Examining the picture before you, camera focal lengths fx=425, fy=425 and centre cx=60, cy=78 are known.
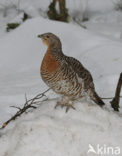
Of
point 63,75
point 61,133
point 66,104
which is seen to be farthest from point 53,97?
point 61,133

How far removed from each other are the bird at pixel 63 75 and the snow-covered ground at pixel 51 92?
130 mm

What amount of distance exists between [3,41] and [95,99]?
302 centimetres

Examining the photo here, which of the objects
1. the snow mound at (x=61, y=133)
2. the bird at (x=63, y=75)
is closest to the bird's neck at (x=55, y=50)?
the bird at (x=63, y=75)

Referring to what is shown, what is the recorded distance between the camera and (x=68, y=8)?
25.5ft

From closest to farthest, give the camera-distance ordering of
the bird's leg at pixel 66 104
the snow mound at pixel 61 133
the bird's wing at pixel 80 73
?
the snow mound at pixel 61 133
the bird's leg at pixel 66 104
the bird's wing at pixel 80 73

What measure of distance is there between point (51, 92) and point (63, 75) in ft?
3.94

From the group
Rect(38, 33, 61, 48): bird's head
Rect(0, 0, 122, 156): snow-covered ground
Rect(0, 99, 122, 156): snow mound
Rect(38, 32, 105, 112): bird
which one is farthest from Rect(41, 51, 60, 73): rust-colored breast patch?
Rect(0, 99, 122, 156): snow mound

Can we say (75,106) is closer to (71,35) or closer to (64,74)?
(64,74)

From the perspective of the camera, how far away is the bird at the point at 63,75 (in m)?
3.31

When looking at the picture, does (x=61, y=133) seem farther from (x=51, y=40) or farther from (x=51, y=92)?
(x=51, y=92)

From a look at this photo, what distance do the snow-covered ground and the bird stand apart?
130mm

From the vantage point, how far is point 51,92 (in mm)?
4496

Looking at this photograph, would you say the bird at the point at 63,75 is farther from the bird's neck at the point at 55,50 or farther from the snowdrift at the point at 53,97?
the snowdrift at the point at 53,97

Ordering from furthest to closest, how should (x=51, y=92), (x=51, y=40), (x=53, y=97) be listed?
(x=51, y=92), (x=53, y=97), (x=51, y=40)
